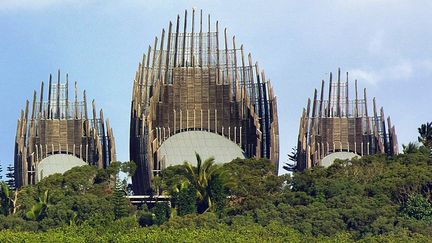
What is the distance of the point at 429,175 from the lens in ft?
420

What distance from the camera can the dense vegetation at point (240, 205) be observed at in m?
120

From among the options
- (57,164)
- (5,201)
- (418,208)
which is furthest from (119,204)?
(418,208)

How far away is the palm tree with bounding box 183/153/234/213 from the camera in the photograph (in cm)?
12850

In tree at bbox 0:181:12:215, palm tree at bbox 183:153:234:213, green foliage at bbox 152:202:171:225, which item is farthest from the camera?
tree at bbox 0:181:12:215

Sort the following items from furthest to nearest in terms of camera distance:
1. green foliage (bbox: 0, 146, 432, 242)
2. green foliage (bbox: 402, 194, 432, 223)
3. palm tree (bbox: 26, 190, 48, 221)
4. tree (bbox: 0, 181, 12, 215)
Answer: tree (bbox: 0, 181, 12, 215) → palm tree (bbox: 26, 190, 48, 221) → green foliage (bbox: 402, 194, 432, 223) → green foliage (bbox: 0, 146, 432, 242)

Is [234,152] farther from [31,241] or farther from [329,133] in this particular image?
[31,241]

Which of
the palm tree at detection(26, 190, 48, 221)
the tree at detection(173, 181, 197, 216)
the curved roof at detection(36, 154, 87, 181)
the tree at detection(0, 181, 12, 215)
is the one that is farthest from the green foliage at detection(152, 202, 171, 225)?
the curved roof at detection(36, 154, 87, 181)

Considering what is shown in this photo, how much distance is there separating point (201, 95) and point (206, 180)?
14264mm

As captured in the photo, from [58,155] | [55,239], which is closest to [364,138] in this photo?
[58,155]

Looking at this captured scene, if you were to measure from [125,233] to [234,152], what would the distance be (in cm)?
2094

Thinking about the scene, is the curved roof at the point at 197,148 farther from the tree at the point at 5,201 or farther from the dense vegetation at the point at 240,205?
the tree at the point at 5,201

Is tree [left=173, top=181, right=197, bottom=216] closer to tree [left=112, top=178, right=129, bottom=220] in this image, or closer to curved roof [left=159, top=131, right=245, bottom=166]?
tree [left=112, top=178, right=129, bottom=220]

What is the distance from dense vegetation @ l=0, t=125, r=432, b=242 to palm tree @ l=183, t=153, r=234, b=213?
63 millimetres

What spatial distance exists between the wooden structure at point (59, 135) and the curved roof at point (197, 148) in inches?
176
